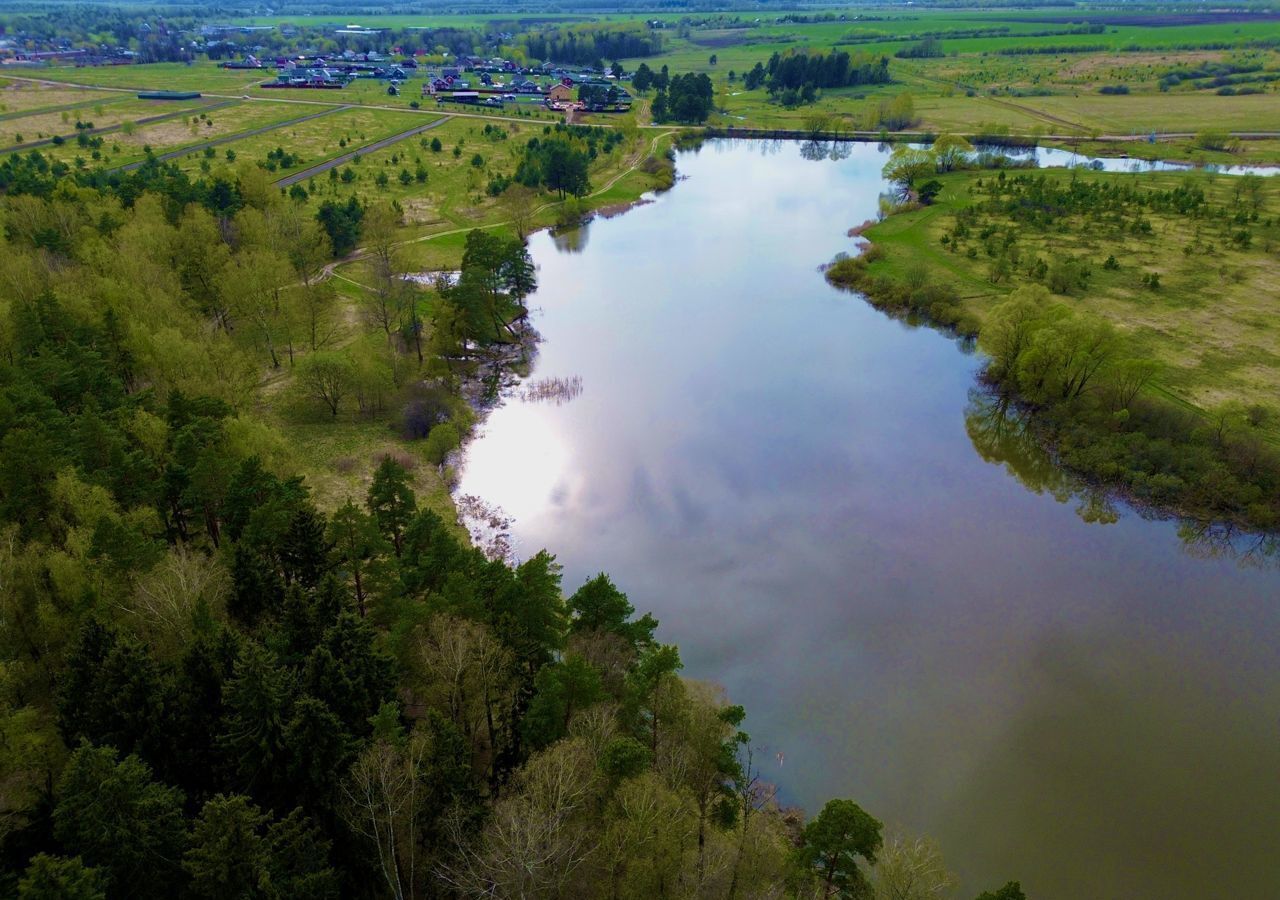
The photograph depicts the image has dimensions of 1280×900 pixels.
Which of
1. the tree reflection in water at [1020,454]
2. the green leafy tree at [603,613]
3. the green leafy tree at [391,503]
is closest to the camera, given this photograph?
the green leafy tree at [603,613]

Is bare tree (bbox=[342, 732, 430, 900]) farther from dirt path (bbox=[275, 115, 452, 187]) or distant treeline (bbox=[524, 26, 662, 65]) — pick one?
distant treeline (bbox=[524, 26, 662, 65])

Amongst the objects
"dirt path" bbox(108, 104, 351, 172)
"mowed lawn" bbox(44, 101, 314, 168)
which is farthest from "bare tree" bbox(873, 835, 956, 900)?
"mowed lawn" bbox(44, 101, 314, 168)

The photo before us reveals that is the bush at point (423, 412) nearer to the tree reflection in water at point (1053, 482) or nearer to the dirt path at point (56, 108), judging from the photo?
the tree reflection in water at point (1053, 482)

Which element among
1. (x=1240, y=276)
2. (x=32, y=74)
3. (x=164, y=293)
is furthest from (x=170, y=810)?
(x=32, y=74)

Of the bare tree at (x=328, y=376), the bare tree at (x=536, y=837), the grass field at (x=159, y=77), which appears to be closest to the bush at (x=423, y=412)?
the bare tree at (x=328, y=376)

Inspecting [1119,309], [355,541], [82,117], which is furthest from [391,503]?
[82,117]

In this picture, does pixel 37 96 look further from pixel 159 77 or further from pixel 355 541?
pixel 355 541
